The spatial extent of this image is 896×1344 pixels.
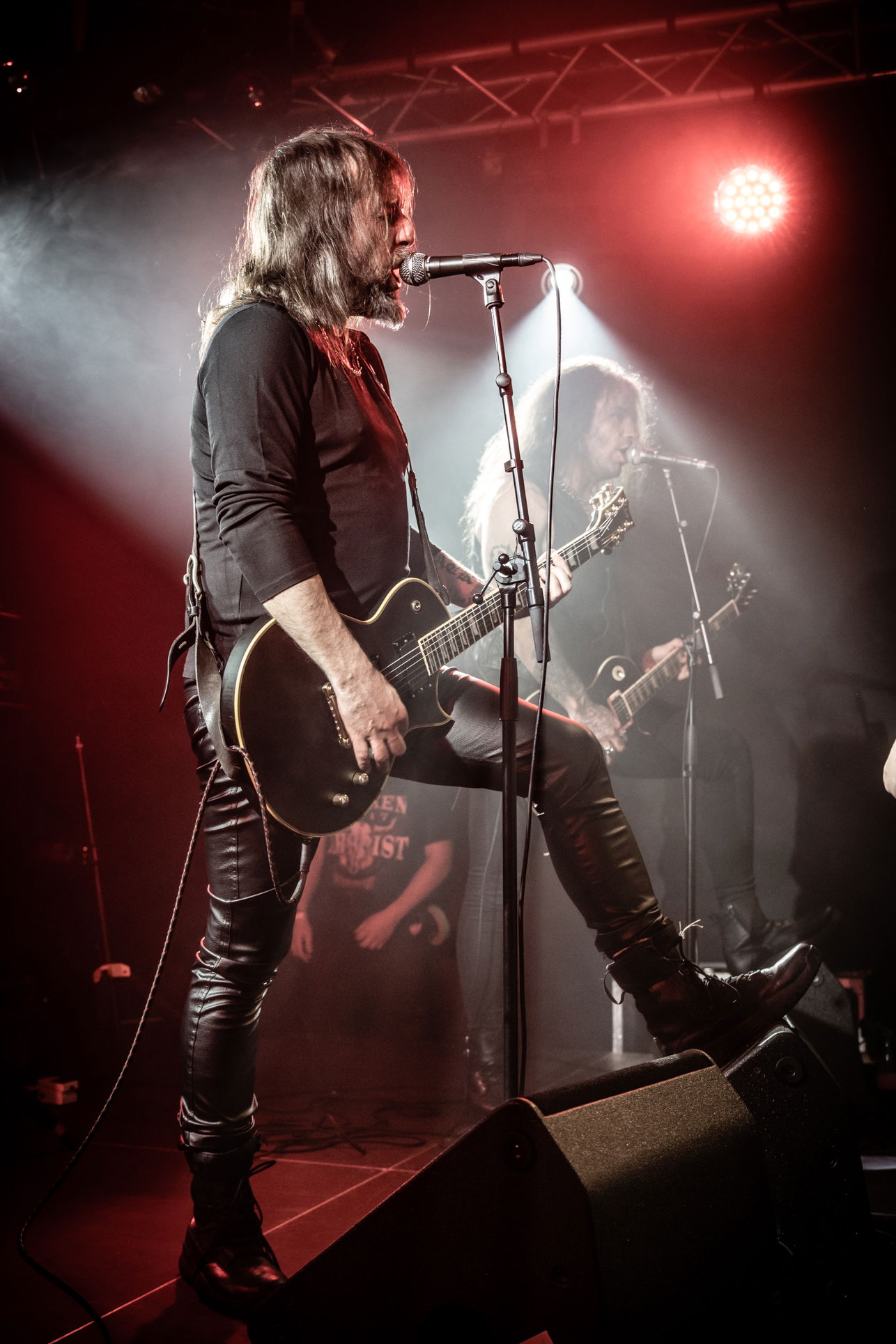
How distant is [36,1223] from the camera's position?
7.88 ft

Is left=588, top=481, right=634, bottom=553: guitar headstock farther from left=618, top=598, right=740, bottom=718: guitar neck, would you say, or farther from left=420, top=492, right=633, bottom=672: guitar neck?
left=618, top=598, right=740, bottom=718: guitar neck

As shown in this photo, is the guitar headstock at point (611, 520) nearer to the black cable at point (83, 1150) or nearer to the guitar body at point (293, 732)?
the guitar body at point (293, 732)

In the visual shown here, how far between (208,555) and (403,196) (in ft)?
3.21

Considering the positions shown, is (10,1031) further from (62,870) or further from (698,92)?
(698,92)

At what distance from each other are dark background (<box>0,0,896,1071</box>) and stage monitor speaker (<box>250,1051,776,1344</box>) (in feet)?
11.8

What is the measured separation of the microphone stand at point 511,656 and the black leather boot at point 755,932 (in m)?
2.46

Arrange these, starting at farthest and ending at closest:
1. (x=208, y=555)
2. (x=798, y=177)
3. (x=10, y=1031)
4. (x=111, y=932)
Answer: (x=111, y=932) < (x=798, y=177) < (x=10, y=1031) < (x=208, y=555)

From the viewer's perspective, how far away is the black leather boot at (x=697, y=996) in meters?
1.90

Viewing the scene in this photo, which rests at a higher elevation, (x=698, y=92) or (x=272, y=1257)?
(x=698, y=92)

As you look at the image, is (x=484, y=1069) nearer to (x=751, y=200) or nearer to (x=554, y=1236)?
(x=554, y=1236)

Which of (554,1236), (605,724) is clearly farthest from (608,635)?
(554,1236)

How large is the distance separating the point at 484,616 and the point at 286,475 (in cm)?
66

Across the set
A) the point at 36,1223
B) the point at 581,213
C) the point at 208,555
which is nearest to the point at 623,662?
the point at 581,213

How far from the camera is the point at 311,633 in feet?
6.25
